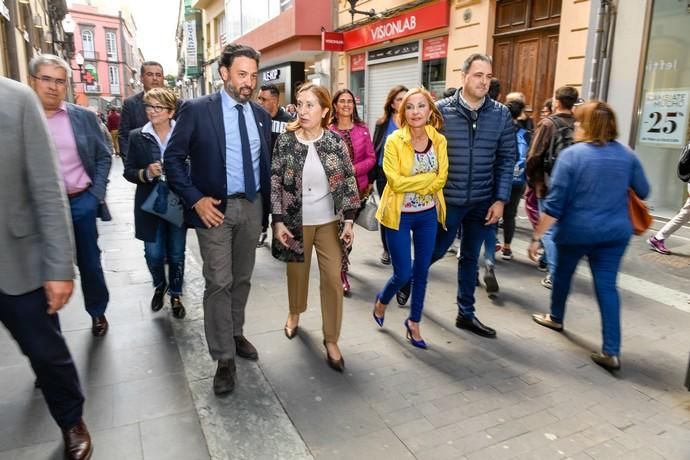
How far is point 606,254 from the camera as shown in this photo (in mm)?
3455

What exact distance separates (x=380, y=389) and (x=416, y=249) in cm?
105

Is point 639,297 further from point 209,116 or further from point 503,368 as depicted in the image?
point 209,116

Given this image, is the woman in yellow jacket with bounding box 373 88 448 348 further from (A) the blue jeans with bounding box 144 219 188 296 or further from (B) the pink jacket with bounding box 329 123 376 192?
(A) the blue jeans with bounding box 144 219 188 296

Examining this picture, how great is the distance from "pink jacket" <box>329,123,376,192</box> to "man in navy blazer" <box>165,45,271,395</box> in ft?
5.93

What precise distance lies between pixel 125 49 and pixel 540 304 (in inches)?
2806

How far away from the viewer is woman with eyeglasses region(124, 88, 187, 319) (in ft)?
13.4

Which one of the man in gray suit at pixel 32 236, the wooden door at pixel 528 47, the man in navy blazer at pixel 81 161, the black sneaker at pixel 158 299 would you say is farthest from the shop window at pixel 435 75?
the man in gray suit at pixel 32 236

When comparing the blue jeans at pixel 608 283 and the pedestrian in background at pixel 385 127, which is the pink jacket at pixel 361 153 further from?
the blue jeans at pixel 608 283

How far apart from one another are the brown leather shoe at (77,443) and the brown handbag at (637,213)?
11.7ft

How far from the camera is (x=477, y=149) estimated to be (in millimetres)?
3605

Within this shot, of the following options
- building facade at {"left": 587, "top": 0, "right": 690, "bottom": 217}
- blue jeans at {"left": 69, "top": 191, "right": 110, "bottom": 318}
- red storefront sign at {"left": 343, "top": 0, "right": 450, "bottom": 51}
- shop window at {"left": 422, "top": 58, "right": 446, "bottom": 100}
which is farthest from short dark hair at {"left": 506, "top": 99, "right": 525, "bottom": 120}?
red storefront sign at {"left": 343, "top": 0, "right": 450, "bottom": 51}

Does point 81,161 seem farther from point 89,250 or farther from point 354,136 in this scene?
point 354,136

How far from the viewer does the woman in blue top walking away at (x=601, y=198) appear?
132 inches

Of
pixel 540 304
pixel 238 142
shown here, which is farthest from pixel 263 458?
pixel 540 304
